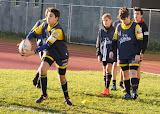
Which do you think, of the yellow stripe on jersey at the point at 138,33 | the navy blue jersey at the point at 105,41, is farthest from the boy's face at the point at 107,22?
the yellow stripe on jersey at the point at 138,33

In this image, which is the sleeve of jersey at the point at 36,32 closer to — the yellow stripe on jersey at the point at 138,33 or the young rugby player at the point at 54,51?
the young rugby player at the point at 54,51

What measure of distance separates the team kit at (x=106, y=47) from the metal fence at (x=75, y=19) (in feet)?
43.3

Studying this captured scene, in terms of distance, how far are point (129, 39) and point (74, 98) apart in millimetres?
1687

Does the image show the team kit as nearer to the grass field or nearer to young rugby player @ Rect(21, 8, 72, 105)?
young rugby player @ Rect(21, 8, 72, 105)

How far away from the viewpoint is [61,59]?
6738 mm

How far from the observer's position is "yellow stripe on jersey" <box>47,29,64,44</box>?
6.51 metres

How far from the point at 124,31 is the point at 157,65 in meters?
9.54

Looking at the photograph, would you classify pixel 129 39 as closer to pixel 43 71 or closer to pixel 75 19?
pixel 43 71

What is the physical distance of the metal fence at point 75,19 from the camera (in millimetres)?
21766

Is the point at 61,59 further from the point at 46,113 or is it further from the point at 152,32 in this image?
the point at 152,32

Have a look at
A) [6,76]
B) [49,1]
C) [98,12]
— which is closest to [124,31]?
[6,76]

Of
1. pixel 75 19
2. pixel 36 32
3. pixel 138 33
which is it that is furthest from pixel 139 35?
pixel 75 19

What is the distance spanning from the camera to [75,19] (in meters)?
25.0

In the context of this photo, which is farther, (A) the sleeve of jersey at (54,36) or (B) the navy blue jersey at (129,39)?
(B) the navy blue jersey at (129,39)
